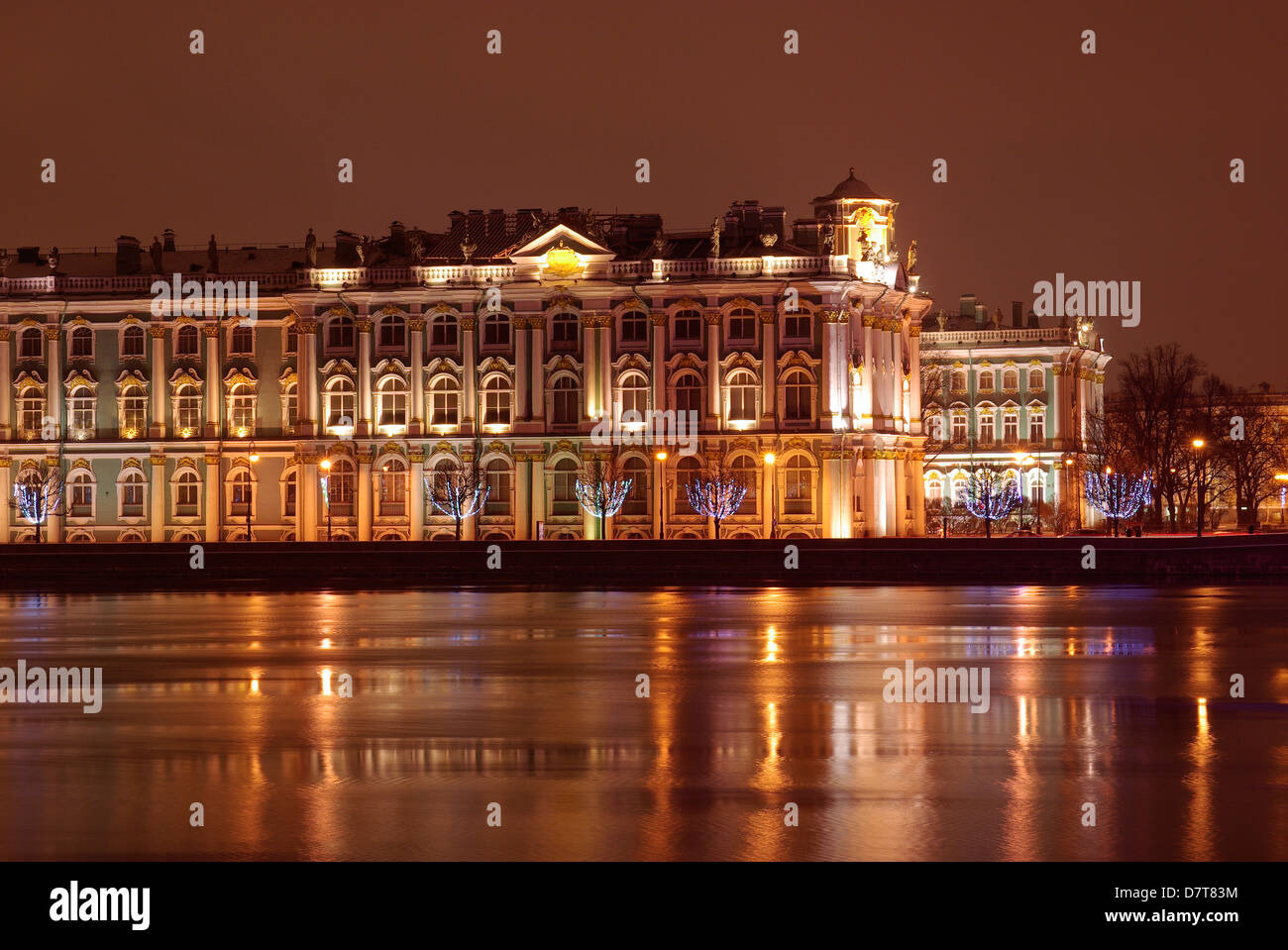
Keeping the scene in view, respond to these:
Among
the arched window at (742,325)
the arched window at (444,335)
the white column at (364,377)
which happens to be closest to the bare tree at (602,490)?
the arched window at (742,325)

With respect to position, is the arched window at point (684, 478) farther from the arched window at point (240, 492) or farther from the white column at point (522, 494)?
the arched window at point (240, 492)

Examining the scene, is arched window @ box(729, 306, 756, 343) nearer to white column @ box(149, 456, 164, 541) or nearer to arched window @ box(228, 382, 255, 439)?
arched window @ box(228, 382, 255, 439)

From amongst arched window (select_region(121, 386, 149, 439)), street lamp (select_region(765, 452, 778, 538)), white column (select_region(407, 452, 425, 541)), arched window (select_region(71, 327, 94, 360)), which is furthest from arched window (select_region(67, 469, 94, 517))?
street lamp (select_region(765, 452, 778, 538))

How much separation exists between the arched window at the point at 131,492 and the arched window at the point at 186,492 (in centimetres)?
184

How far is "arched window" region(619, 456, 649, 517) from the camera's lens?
82250 mm

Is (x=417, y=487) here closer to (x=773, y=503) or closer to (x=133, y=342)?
(x=133, y=342)

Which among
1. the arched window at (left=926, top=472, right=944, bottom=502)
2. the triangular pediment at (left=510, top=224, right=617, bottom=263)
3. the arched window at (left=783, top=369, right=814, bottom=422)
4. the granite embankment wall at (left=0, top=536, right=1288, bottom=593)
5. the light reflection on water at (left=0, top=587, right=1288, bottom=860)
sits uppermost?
the triangular pediment at (left=510, top=224, right=617, bottom=263)

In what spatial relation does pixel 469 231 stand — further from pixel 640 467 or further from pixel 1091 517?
pixel 1091 517

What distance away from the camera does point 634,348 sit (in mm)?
83125

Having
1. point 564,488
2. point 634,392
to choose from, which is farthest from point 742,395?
point 564,488

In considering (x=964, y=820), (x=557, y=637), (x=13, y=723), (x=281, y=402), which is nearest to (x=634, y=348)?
(x=281, y=402)

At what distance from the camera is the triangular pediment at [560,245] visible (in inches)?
3268

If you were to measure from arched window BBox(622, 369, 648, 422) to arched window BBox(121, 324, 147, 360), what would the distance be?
24.6 m
